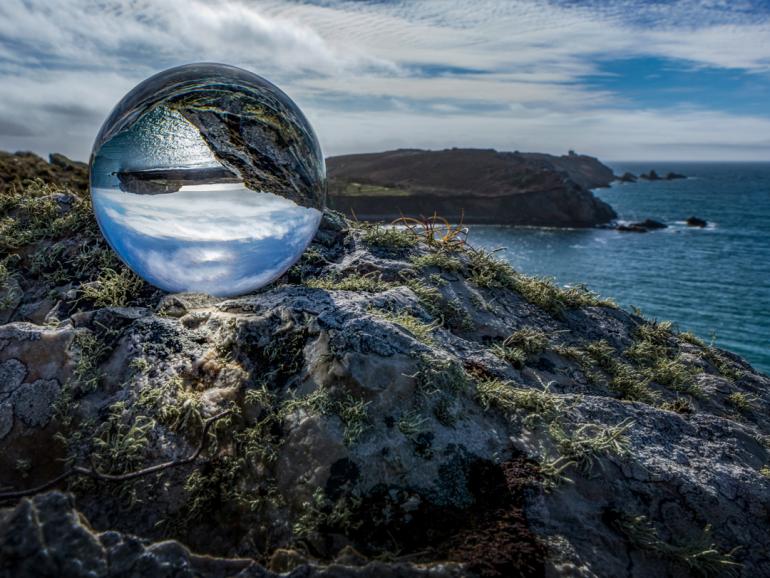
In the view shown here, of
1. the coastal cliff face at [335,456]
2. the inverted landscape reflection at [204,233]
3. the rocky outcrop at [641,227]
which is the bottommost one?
the rocky outcrop at [641,227]

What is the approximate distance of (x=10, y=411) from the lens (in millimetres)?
2752

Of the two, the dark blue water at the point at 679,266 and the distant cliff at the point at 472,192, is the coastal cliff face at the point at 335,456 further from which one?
the distant cliff at the point at 472,192

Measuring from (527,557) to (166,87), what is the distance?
3.52 m

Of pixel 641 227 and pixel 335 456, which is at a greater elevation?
pixel 335 456

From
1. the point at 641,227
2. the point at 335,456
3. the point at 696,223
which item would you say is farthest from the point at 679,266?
the point at 335,456

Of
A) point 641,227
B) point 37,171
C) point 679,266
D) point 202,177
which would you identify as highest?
point 37,171

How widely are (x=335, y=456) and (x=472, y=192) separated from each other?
78.8 metres

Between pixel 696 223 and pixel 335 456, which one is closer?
pixel 335 456

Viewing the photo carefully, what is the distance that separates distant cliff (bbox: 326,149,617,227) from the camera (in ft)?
226

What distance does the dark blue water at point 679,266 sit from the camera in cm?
3120

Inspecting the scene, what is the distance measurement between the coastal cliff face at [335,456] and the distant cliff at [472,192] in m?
60.3

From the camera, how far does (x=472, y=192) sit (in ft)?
257

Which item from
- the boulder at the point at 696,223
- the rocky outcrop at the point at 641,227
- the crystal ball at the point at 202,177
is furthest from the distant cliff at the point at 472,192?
the crystal ball at the point at 202,177

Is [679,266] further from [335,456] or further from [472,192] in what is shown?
[335,456]
